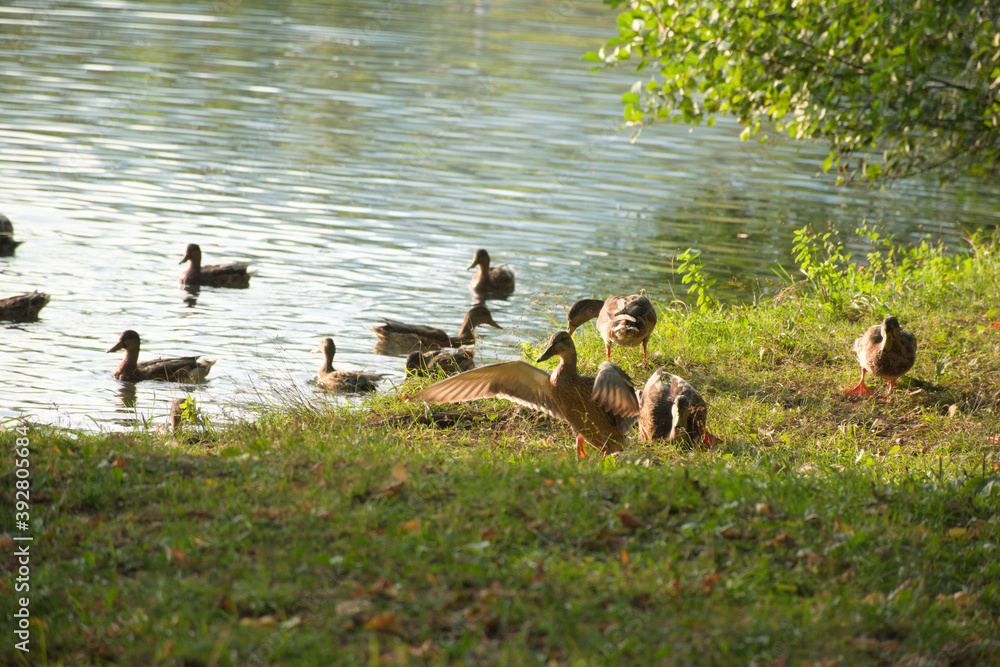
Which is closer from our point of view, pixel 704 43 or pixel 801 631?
pixel 801 631

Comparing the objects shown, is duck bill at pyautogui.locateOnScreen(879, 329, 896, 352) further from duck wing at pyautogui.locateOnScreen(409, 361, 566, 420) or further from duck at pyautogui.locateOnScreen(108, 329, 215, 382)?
duck at pyautogui.locateOnScreen(108, 329, 215, 382)

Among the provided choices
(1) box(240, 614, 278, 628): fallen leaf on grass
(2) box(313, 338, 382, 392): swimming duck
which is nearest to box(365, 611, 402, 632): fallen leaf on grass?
(1) box(240, 614, 278, 628): fallen leaf on grass

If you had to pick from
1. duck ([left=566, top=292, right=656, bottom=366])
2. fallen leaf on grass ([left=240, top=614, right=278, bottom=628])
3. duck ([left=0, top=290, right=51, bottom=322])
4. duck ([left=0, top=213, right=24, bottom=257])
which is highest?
duck ([left=566, top=292, right=656, bottom=366])

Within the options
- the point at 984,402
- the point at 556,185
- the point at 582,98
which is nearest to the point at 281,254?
the point at 556,185

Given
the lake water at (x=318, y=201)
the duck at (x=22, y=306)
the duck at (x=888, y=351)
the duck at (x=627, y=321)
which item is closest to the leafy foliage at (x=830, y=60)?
the duck at (x=627, y=321)

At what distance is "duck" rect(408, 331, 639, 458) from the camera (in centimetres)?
690

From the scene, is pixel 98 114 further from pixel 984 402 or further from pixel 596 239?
pixel 984 402

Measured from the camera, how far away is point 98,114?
22.6 meters

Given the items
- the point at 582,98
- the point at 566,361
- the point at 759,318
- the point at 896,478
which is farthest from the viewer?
the point at 582,98

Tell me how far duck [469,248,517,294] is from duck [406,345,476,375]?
3.64 meters

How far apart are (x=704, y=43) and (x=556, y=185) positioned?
10342mm

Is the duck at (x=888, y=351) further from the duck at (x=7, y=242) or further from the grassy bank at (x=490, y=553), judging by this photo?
the duck at (x=7, y=242)

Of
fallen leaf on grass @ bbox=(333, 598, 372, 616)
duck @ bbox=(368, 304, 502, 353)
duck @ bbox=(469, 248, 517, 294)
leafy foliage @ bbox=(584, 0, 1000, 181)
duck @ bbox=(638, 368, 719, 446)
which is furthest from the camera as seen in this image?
duck @ bbox=(469, 248, 517, 294)

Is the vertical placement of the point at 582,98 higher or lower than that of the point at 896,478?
higher
